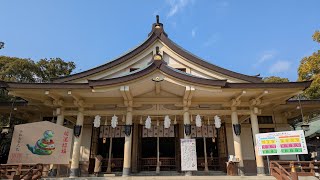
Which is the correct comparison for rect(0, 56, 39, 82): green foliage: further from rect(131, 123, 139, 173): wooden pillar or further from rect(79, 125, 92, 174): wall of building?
rect(131, 123, 139, 173): wooden pillar

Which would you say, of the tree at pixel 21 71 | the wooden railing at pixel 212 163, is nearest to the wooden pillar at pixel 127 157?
the wooden railing at pixel 212 163

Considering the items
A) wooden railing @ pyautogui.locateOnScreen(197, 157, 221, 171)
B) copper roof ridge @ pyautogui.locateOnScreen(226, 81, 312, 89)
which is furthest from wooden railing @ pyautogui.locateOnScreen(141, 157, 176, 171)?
copper roof ridge @ pyautogui.locateOnScreen(226, 81, 312, 89)

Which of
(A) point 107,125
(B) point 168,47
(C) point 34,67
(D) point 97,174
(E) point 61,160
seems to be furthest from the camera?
(C) point 34,67

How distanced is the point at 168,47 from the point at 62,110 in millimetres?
7576

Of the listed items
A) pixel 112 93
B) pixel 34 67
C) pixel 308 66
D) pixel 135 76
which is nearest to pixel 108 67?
pixel 112 93

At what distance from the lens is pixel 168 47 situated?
1503 cm

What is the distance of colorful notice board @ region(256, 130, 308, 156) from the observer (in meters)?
9.01

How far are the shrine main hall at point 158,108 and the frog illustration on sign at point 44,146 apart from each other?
1433mm

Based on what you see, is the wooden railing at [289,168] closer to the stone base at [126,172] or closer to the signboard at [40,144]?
the stone base at [126,172]

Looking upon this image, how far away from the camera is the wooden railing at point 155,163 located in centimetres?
1356

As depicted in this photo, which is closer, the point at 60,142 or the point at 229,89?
the point at 60,142

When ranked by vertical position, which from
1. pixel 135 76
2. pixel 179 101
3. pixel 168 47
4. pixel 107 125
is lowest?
pixel 107 125

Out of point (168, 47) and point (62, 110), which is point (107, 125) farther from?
point (168, 47)

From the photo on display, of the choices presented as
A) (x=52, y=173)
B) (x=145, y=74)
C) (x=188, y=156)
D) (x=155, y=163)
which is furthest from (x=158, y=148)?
(x=52, y=173)
